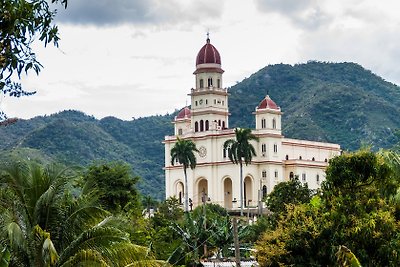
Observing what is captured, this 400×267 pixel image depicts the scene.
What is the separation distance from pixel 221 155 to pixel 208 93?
7.15 metres

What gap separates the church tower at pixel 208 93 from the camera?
339 feet

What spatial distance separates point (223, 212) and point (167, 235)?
42994 millimetres

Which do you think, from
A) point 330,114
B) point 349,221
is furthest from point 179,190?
point 349,221

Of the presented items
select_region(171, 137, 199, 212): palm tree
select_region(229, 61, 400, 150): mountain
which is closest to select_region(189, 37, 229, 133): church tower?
select_region(171, 137, 199, 212): palm tree

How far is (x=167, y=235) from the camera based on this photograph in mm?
46375

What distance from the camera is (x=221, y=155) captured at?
10169 cm

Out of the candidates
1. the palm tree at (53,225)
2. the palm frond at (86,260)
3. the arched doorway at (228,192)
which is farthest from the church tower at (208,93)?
the palm frond at (86,260)

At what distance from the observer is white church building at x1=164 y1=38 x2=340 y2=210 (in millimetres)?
100062

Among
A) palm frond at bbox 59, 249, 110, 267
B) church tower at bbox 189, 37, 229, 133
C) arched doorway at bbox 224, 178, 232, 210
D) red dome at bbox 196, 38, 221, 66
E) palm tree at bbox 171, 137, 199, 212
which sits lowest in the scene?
palm frond at bbox 59, 249, 110, 267

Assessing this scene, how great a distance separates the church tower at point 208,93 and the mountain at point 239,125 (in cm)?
3254

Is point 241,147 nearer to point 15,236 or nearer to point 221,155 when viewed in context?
point 221,155

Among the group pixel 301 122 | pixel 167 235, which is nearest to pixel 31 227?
pixel 167 235

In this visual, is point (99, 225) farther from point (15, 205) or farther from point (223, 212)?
point (223, 212)

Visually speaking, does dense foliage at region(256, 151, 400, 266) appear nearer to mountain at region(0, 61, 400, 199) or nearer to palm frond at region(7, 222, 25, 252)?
palm frond at region(7, 222, 25, 252)
